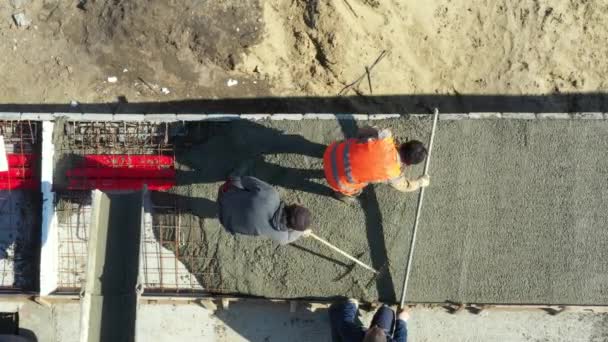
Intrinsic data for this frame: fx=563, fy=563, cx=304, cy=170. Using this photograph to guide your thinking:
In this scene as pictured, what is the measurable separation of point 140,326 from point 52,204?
1726 millimetres

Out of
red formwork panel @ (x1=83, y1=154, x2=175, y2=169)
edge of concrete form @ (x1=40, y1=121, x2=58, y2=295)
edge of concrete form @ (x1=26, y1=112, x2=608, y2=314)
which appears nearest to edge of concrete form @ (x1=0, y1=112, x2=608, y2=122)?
edge of concrete form @ (x1=26, y1=112, x2=608, y2=314)

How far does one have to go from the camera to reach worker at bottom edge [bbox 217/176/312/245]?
5184mm

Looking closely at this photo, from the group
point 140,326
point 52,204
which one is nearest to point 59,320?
point 140,326

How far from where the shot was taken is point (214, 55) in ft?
23.6

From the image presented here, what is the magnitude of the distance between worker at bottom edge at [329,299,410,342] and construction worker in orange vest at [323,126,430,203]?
1.40 m

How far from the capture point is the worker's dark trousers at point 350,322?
5875mm

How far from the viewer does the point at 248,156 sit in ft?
21.0

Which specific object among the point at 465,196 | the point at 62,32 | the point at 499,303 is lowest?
the point at 499,303

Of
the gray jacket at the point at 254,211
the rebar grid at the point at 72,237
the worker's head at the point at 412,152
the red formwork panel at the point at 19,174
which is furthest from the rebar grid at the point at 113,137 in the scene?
the worker's head at the point at 412,152

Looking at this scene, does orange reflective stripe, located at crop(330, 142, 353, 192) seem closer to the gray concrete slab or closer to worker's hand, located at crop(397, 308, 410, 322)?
worker's hand, located at crop(397, 308, 410, 322)

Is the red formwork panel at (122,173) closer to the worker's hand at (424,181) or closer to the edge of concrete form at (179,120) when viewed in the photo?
the edge of concrete form at (179,120)

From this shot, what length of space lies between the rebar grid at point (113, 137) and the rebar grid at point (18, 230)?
51 centimetres

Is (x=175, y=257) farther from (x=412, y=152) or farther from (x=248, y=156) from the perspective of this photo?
(x=412, y=152)

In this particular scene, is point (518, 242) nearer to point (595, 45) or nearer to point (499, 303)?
point (499, 303)
